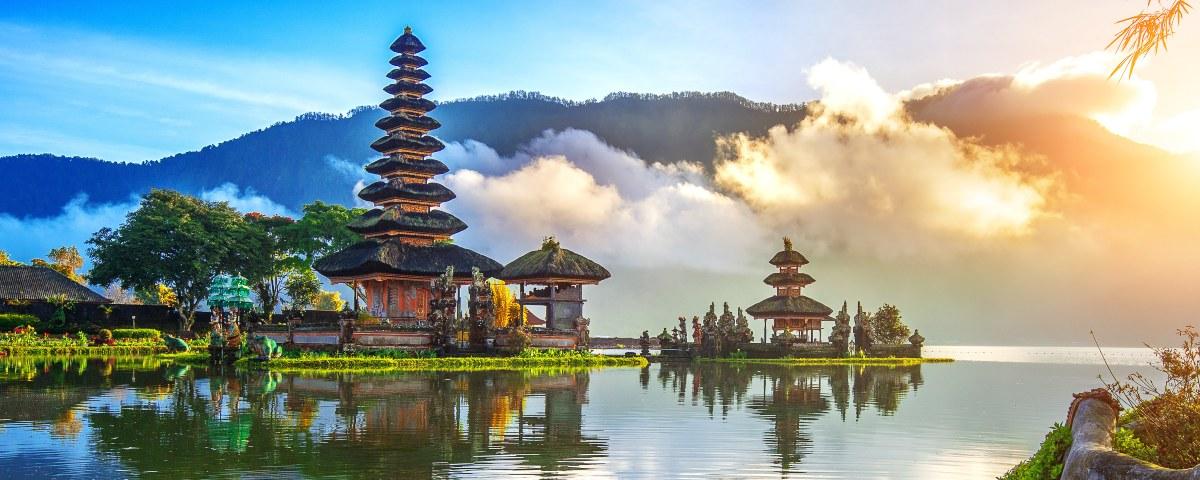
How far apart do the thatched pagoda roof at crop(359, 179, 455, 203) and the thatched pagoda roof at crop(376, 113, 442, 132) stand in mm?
3158

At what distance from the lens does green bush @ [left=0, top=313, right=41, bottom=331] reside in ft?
185

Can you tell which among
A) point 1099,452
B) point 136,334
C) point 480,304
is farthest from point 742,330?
point 1099,452

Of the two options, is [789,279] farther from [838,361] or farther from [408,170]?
[408,170]

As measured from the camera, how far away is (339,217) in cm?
6962

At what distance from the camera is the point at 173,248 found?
203ft

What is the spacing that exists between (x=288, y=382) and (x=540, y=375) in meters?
9.70

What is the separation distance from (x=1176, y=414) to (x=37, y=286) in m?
65.3

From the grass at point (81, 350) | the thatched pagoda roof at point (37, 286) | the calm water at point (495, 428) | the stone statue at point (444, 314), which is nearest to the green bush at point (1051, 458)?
the calm water at point (495, 428)

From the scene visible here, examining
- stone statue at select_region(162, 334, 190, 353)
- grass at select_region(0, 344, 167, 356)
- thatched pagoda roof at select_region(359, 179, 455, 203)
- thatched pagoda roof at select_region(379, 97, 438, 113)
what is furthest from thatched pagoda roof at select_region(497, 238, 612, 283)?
grass at select_region(0, 344, 167, 356)

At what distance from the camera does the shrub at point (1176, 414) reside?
9.15 metres

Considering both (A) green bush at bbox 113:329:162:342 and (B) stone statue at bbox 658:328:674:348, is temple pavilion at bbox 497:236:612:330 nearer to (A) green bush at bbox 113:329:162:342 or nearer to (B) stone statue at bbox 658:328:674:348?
(B) stone statue at bbox 658:328:674:348

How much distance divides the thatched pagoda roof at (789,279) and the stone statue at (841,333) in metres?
4.10

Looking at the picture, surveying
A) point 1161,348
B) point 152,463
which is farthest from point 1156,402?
point 152,463

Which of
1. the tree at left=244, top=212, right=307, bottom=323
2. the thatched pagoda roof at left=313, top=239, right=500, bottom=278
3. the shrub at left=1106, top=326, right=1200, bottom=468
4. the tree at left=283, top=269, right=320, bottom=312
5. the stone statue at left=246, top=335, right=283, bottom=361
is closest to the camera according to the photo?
the shrub at left=1106, top=326, right=1200, bottom=468
